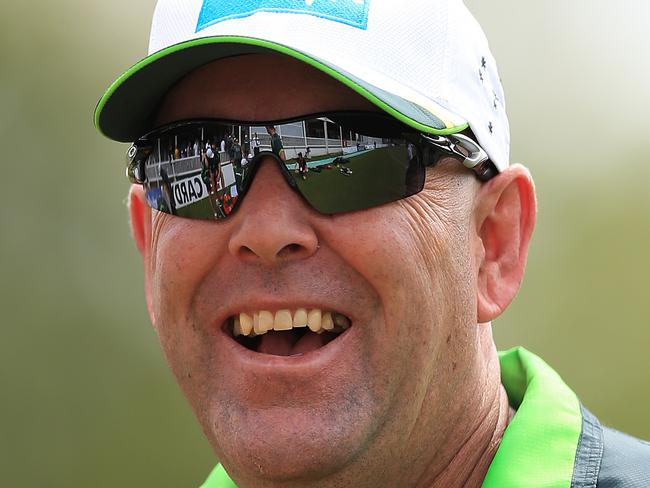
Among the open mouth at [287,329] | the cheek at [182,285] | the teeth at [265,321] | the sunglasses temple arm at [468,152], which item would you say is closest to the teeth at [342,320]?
the open mouth at [287,329]

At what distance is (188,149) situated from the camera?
180 cm

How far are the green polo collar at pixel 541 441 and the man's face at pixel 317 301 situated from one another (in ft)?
0.61

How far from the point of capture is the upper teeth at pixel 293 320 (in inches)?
66.8

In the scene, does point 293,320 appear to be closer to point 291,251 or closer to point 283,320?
point 283,320

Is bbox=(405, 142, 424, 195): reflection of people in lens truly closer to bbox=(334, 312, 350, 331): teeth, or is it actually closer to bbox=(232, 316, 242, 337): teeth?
bbox=(334, 312, 350, 331): teeth

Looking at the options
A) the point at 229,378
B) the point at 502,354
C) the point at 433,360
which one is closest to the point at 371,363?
the point at 433,360

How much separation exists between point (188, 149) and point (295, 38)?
35 cm

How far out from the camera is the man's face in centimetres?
166

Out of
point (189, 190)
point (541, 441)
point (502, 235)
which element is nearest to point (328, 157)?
point (189, 190)

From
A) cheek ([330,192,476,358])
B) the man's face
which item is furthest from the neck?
cheek ([330,192,476,358])

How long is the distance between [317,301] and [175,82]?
59cm

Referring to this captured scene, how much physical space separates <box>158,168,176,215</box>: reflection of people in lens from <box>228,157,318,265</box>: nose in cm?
21

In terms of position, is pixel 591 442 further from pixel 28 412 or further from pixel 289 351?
pixel 28 412

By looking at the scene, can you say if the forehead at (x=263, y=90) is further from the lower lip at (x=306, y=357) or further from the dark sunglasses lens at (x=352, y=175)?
the lower lip at (x=306, y=357)
